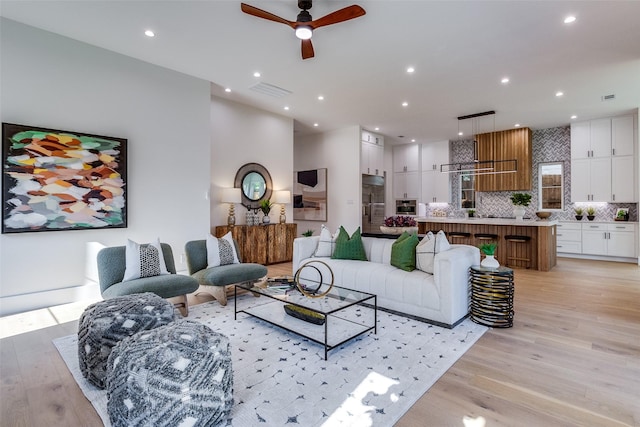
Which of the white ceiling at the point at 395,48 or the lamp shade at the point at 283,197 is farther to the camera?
the lamp shade at the point at 283,197

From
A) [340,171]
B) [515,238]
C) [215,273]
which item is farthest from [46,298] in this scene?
[515,238]

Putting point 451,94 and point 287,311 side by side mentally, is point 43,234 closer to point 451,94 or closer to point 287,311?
point 287,311

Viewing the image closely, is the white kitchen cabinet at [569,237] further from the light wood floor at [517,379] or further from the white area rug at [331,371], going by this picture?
the white area rug at [331,371]

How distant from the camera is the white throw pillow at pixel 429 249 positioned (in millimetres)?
3391

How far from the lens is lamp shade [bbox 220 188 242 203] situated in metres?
5.66

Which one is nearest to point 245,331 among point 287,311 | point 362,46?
point 287,311

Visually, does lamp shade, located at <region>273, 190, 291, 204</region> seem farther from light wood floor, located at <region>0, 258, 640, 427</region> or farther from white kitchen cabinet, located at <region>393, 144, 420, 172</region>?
white kitchen cabinet, located at <region>393, 144, 420, 172</region>

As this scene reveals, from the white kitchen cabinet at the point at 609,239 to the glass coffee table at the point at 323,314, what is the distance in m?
6.51

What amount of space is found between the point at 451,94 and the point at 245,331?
5035 mm

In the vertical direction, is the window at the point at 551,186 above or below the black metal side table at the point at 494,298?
above

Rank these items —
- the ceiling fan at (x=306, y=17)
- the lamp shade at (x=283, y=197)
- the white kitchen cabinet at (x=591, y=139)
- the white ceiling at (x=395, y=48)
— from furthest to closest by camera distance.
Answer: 1. the white kitchen cabinet at (x=591, y=139)
2. the lamp shade at (x=283, y=197)
3. the white ceiling at (x=395, y=48)
4. the ceiling fan at (x=306, y=17)

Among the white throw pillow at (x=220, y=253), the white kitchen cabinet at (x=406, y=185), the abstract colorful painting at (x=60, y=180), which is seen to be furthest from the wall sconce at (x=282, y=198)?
the white kitchen cabinet at (x=406, y=185)

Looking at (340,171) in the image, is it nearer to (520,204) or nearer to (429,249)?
(520,204)

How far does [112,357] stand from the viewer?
173cm
